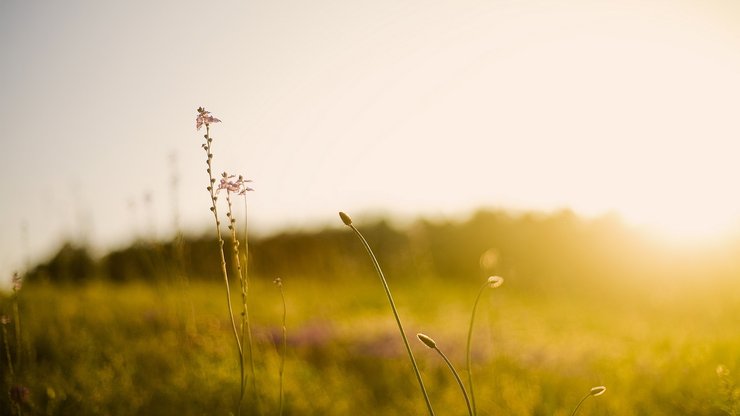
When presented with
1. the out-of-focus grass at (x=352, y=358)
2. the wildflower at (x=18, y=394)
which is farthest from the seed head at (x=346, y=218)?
the wildflower at (x=18, y=394)

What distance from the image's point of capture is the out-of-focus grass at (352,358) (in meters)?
2.96

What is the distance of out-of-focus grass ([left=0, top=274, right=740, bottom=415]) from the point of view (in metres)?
2.96

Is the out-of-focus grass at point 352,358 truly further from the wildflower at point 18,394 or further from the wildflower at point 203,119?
the wildflower at point 203,119

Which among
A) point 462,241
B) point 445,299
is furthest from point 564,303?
point 462,241

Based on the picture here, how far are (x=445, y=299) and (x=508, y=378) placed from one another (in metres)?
4.23

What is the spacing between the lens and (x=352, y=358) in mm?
4578

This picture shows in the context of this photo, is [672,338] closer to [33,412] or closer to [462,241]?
[33,412]

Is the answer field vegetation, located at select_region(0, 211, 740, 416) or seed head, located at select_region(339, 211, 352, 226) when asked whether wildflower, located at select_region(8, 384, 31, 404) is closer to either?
field vegetation, located at select_region(0, 211, 740, 416)

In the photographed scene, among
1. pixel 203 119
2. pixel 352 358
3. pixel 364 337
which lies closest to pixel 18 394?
pixel 203 119

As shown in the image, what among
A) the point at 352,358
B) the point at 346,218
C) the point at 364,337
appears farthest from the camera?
the point at 364,337

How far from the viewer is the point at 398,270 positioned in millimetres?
9961

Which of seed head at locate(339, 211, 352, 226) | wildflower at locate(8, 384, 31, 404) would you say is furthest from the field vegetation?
seed head at locate(339, 211, 352, 226)

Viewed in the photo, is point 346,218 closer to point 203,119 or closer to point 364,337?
point 203,119

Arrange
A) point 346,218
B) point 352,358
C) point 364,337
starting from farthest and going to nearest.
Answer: point 364,337 < point 352,358 < point 346,218
